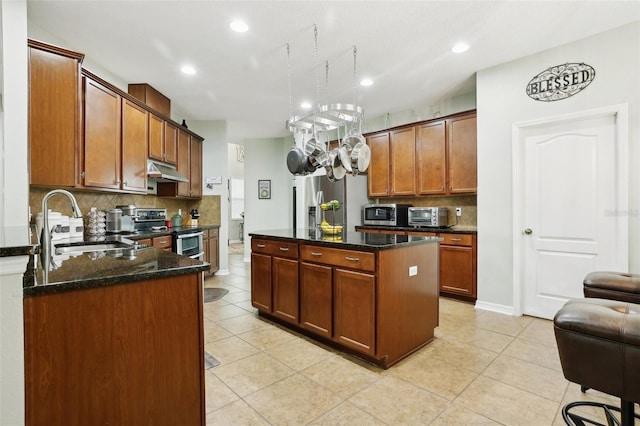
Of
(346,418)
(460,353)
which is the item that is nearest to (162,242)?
(346,418)

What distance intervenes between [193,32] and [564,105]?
3594 mm

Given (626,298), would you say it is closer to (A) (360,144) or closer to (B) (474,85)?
(A) (360,144)

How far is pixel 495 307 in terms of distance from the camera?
3525 millimetres

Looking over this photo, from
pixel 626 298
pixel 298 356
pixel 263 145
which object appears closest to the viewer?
pixel 626 298

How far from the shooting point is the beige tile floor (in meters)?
1.74

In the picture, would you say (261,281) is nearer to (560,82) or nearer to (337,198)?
(337,198)

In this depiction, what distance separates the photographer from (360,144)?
2916 millimetres

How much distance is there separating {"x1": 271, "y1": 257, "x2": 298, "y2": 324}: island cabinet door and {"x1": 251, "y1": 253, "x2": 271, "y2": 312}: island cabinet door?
3.9 inches

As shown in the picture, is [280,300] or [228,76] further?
[228,76]

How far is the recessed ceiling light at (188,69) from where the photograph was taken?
11.6ft

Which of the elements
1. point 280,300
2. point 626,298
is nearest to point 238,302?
point 280,300

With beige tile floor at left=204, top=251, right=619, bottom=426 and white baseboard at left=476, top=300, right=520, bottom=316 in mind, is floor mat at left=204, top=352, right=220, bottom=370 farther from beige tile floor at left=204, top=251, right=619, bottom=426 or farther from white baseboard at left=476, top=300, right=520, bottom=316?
white baseboard at left=476, top=300, right=520, bottom=316

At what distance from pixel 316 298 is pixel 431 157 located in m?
2.83

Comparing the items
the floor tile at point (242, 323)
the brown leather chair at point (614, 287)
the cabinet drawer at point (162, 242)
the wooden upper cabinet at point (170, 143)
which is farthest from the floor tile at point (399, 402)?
the wooden upper cabinet at point (170, 143)
